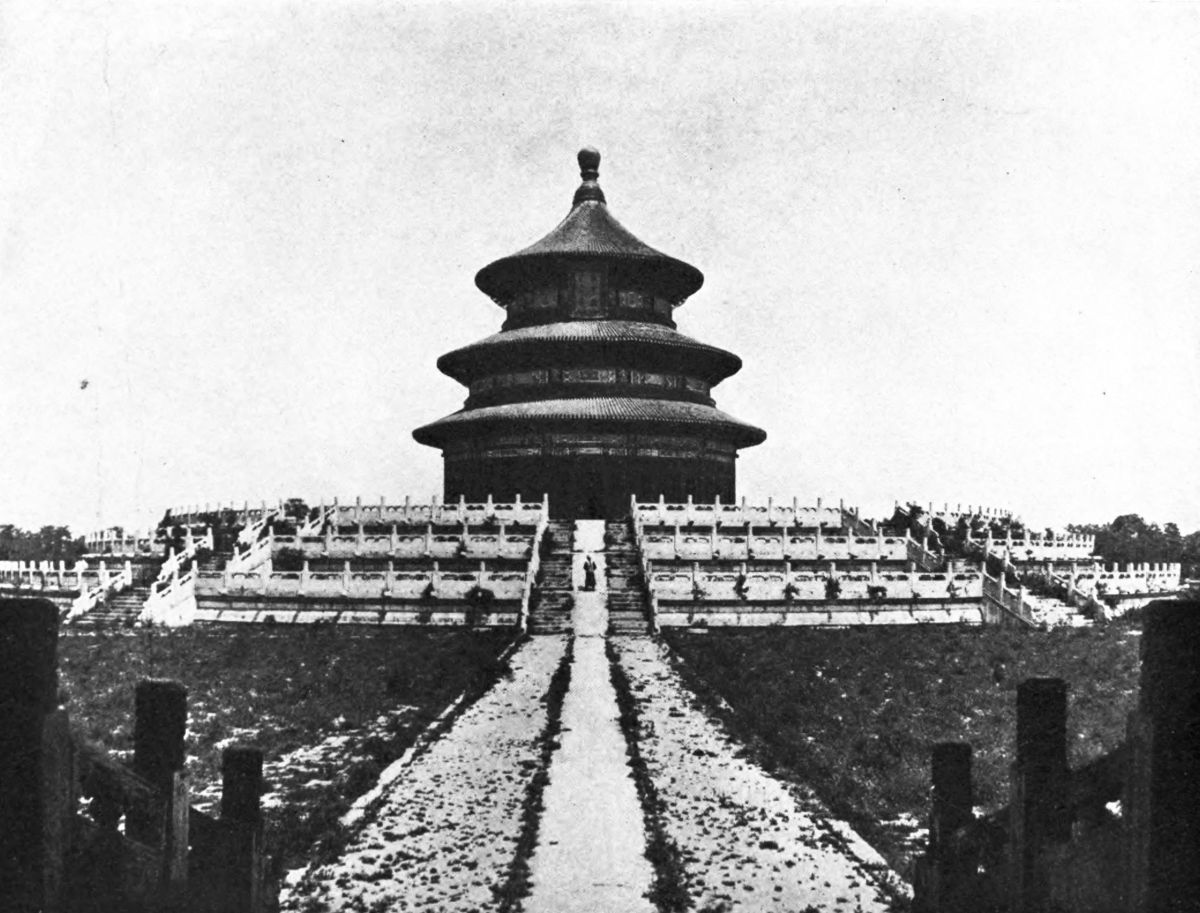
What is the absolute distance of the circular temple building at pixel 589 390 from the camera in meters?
47.0

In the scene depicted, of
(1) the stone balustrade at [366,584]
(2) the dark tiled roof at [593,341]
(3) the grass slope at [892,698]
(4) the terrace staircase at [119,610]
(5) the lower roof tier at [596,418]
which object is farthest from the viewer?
(2) the dark tiled roof at [593,341]

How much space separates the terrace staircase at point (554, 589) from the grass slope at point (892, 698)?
324cm

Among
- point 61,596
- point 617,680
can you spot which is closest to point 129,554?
point 61,596

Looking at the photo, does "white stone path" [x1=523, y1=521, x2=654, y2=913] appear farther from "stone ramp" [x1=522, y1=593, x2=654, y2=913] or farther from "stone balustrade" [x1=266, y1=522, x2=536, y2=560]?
"stone balustrade" [x1=266, y1=522, x2=536, y2=560]

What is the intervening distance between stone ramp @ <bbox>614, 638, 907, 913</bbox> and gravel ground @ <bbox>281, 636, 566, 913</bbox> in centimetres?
154

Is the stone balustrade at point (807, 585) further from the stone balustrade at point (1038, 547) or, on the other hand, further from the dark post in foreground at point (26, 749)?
the dark post in foreground at point (26, 749)

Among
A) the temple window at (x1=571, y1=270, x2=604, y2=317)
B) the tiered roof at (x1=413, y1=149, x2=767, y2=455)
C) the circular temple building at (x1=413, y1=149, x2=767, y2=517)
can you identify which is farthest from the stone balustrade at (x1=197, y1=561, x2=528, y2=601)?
the temple window at (x1=571, y1=270, x2=604, y2=317)

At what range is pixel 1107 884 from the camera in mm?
4812

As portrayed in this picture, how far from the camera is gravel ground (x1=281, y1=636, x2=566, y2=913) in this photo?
796cm

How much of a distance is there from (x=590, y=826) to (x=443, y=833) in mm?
1337

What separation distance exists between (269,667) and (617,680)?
6.91 m

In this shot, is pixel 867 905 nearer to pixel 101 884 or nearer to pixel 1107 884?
pixel 1107 884

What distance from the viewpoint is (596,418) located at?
4572cm

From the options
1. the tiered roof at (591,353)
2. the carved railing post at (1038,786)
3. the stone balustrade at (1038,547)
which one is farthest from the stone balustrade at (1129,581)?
the carved railing post at (1038,786)
